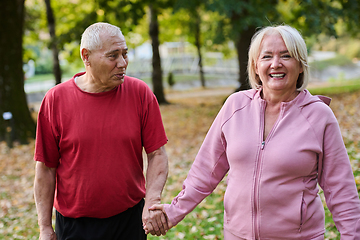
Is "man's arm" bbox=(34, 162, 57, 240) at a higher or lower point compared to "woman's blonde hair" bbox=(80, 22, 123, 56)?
lower

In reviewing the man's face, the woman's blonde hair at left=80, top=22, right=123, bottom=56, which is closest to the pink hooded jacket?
the man's face

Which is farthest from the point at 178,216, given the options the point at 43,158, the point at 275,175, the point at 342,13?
the point at 342,13

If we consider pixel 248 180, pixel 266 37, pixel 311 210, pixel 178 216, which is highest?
pixel 266 37

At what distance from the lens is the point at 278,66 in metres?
2.26

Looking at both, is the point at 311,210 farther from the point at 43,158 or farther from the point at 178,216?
the point at 43,158

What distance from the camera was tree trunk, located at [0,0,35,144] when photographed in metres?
10.8

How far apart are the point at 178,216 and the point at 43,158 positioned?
104cm

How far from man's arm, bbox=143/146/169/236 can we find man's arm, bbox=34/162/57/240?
2.30 feet

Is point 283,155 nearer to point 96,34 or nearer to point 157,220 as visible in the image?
point 157,220

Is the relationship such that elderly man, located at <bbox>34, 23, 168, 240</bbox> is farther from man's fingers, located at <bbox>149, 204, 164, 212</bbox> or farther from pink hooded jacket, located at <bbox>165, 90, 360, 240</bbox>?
pink hooded jacket, located at <bbox>165, 90, 360, 240</bbox>

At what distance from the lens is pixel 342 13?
11.3 metres

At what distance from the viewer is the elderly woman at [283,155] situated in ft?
6.96

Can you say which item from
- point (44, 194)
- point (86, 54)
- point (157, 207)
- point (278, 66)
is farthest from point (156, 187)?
point (278, 66)

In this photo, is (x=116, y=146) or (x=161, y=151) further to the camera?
(x=161, y=151)
